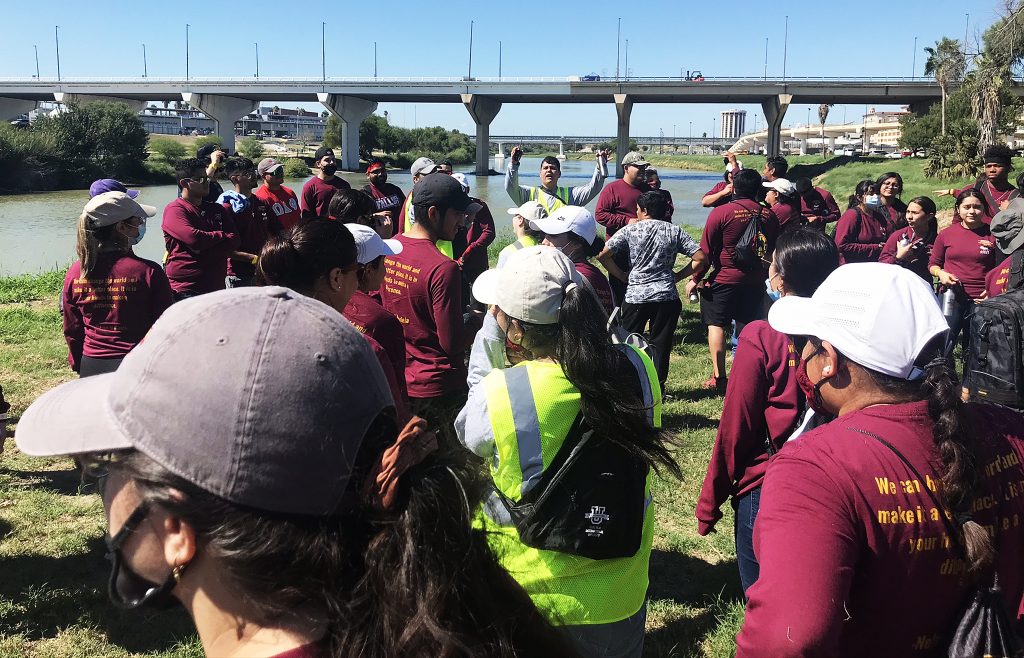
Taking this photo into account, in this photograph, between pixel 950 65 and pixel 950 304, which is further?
pixel 950 65

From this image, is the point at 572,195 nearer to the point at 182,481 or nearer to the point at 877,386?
the point at 877,386

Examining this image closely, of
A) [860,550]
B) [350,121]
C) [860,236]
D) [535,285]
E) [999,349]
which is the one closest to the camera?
[860,550]

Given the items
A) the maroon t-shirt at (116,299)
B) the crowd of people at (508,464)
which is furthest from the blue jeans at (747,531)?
the maroon t-shirt at (116,299)

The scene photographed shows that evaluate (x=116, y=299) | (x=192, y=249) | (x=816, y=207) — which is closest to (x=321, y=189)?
(x=192, y=249)

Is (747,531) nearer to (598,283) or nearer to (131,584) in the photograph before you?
(598,283)

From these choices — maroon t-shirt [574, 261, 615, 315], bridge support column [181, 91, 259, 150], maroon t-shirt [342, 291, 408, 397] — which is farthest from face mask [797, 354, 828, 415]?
bridge support column [181, 91, 259, 150]

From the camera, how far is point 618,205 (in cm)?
869

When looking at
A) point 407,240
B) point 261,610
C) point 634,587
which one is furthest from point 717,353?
point 261,610

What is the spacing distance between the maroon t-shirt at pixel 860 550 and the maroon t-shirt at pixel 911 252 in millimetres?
6571

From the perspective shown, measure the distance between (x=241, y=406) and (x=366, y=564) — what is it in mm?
323

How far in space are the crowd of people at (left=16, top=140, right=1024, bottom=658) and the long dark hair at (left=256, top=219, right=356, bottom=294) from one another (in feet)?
0.04

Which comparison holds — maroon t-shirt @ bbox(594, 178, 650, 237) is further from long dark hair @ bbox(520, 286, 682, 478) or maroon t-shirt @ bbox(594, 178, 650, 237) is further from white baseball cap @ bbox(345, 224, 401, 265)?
long dark hair @ bbox(520, 286, 682, 478)

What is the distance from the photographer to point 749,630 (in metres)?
1.71

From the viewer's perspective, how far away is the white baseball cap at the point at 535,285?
2.64 meters
